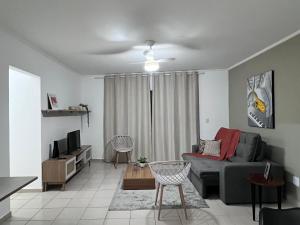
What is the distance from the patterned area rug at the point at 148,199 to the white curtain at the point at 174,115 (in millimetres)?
1987

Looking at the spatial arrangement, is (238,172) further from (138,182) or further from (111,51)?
(111,51)

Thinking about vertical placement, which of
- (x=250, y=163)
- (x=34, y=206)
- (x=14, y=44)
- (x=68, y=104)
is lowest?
(x=34, y=206)

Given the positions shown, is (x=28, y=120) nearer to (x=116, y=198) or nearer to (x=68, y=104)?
(x=68, y=104)

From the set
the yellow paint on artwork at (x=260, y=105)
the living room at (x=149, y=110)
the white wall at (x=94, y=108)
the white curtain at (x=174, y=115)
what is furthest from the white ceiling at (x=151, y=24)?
the white wall at (x=94, y=108)

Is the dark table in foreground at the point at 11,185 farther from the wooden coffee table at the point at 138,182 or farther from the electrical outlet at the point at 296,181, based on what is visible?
the electrical outlet at the point at 296,181

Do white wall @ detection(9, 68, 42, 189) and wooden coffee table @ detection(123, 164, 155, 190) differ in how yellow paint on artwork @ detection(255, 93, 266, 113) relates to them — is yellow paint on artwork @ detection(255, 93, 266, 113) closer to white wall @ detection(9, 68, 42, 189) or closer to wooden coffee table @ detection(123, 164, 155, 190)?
wooden coffee table @ detection(123, 164, 155, 190)

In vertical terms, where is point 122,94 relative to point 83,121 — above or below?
above

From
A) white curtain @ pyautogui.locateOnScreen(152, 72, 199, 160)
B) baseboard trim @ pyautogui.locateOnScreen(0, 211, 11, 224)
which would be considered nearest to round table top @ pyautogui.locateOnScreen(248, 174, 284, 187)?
white curtain @ pyautogui.locateOnScreen(152, 72, 199, 160)

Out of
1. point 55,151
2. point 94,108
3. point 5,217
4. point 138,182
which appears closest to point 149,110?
point 94,108

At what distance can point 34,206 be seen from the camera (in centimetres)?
346

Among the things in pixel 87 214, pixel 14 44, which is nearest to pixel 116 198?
pixel 87 214

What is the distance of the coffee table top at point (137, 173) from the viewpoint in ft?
13.5

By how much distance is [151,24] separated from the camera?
2891 mm

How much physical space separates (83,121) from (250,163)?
445 cm
